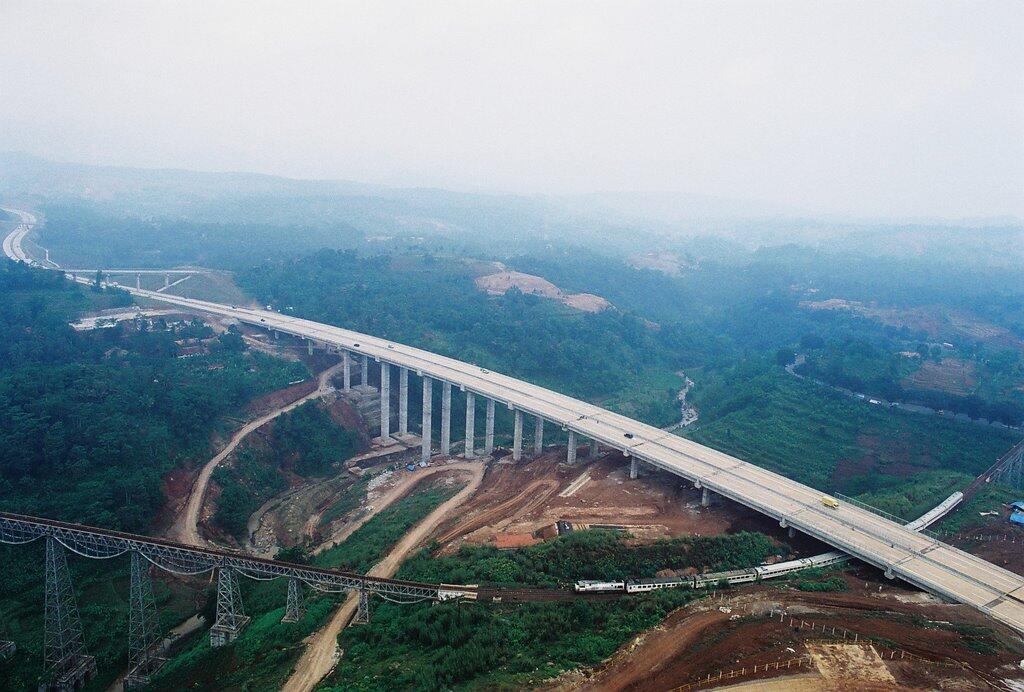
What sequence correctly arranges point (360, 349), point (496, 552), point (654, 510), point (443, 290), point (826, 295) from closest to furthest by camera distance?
point (496, 552) → point (654, 510) → point (360, 349) → point (443, 290) → point (826, 295)

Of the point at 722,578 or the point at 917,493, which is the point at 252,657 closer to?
the point at 722,578

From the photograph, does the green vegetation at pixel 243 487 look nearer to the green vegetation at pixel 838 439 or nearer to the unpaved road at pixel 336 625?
the unpaved road at pixel 336 625

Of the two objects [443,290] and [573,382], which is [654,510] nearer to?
[573,382]

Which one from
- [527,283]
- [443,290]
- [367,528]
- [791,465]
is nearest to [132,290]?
[443,290]

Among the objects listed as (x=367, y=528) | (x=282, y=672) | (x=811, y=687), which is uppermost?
(x=811, y=687)

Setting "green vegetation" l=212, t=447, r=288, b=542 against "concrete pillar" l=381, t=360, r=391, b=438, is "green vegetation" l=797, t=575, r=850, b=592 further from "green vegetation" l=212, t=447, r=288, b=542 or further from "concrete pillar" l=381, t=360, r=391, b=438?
"concrete pillar" l=381, t=360, r=391, b=438

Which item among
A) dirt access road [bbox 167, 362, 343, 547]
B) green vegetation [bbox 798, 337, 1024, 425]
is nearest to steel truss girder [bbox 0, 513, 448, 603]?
dirt access road [bbox 167, 362, 343, 547]

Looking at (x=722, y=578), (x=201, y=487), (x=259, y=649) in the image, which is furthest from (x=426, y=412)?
(x=722, y=578)
